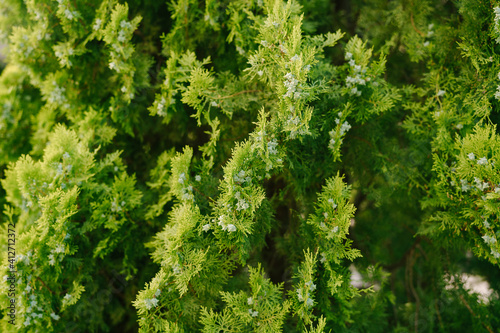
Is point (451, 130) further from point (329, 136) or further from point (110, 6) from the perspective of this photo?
point (110, 6)

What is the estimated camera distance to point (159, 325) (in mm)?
1853

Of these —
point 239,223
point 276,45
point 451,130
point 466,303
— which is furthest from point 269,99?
point 466,303

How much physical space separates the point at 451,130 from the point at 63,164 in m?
2.34

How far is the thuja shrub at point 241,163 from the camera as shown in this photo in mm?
1808

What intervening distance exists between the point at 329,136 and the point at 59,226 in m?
1.64

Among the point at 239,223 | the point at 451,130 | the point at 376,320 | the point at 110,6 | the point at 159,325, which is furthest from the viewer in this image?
the point at 376,320

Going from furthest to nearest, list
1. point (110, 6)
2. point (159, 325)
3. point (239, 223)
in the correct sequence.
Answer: point (110, 6)
point (159, 325)
point (239, 223)

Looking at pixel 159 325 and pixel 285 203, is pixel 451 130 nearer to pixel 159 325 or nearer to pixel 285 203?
pixel 285 203

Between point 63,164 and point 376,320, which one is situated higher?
point 63,164

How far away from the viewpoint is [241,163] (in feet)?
5.65

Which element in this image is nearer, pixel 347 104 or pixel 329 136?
pixel 347 104

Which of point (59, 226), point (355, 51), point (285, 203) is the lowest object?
point (285, 203)

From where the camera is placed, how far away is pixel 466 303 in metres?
2.55

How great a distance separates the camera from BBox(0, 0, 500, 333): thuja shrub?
5.93ft
